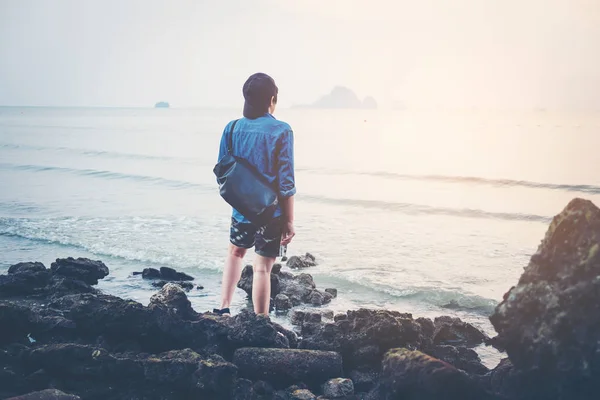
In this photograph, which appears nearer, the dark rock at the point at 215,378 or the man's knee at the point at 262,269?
the dark rock at the point at 215,378

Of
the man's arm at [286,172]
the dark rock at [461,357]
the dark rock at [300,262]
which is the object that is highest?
the man's arm at [286,172]

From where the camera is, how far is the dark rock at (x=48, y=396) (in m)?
3.78

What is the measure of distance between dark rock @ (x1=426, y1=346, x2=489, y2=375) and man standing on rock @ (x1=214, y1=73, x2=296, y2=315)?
159cm

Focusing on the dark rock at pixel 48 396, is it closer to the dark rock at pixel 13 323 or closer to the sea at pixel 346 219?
the dark rock at pixel 13 323

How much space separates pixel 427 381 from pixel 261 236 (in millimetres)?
1980

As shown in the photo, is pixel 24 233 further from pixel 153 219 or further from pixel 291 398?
pixel 291 398

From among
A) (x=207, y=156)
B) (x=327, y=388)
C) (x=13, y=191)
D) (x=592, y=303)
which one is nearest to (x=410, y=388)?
(x=327, y=388)

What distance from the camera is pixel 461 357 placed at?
203 inches

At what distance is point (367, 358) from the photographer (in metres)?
4.88

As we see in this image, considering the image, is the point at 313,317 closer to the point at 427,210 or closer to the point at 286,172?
the point at 286,172

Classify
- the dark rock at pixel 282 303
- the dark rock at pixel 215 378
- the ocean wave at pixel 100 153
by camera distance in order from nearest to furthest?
1. the dark rock at pixel 215 378
2. the dark rock at pixel 282 303
3. the ocean wave at pixel 100 153

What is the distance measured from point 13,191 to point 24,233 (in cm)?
731

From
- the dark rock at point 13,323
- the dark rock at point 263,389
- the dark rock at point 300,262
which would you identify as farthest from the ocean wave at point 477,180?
the dark rock at point 13,323

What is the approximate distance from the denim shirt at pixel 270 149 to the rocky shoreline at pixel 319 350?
1.14 meters
